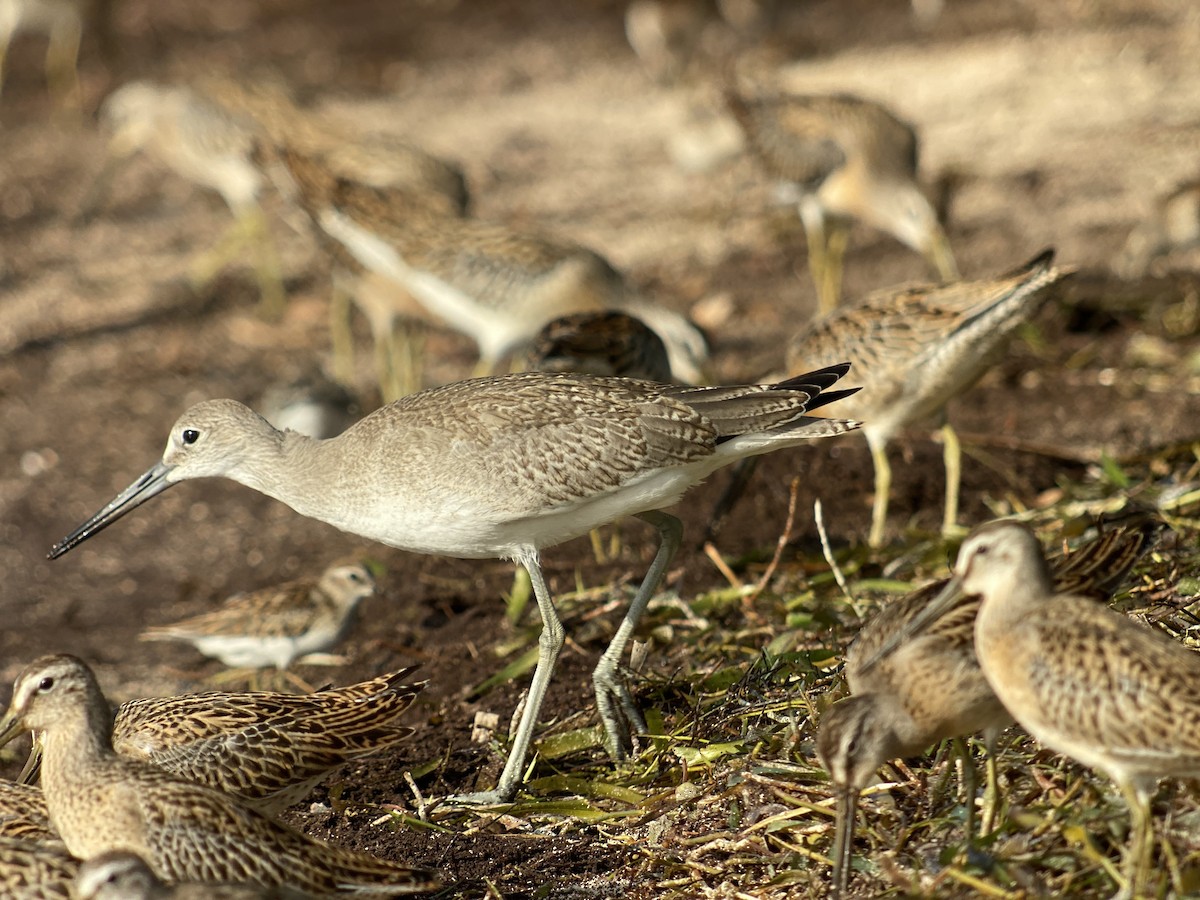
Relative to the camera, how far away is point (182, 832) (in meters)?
3.78

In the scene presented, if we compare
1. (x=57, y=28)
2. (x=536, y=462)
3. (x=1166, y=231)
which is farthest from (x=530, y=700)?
(x=57, y=28)

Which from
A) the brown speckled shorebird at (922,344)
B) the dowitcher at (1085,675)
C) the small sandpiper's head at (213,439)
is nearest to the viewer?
the dowitcher at (1085,675)

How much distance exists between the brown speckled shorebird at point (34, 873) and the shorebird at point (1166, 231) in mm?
6818

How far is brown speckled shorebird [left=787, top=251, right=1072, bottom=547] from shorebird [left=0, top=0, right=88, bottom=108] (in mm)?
9481

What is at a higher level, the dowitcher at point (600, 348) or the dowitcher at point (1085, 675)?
the dowitcher at point (1085, 675)

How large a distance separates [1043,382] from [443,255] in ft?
10.4

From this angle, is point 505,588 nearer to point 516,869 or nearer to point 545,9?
point 516,869

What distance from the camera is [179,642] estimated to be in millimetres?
7074

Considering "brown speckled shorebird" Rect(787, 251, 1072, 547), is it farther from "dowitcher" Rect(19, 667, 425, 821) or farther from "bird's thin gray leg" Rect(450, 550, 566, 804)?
"dowitcher" Rect(19, 667, 425, 821)

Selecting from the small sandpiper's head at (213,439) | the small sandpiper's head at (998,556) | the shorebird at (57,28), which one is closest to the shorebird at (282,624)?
the small sandpiper's head at (213,439)

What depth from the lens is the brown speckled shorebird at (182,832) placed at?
12.3 ft

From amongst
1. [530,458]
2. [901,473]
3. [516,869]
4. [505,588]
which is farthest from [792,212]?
[516,869]

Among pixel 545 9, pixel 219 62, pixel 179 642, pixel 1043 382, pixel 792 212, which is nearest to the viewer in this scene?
pixel 179 642

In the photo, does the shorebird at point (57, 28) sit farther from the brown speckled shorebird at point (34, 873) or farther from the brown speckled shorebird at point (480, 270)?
the brown speckled shorebird at point (34, 873)
